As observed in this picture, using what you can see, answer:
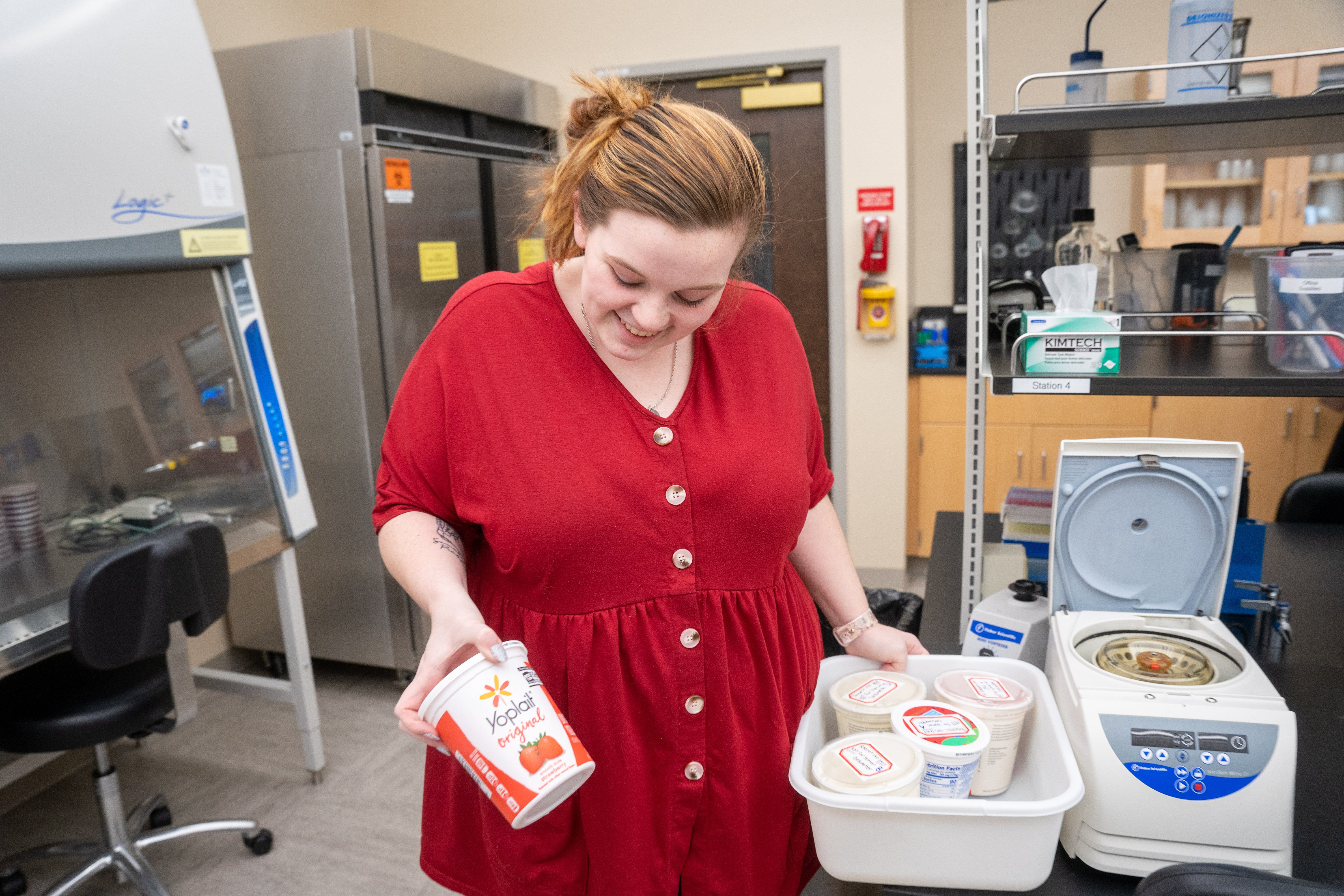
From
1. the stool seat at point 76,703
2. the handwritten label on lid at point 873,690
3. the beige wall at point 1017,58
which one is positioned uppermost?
the beige wall at point 1017,58

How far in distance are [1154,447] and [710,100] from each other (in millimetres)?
2773

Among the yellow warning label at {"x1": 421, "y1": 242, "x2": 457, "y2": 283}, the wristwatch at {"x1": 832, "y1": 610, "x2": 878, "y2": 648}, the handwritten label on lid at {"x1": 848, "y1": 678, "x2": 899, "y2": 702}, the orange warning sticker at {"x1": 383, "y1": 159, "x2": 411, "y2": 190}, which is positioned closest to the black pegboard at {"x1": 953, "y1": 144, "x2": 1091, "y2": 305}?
the yellow warning label at {"x1": 421, "y1": 242, "x2": 457, "y2": 283}

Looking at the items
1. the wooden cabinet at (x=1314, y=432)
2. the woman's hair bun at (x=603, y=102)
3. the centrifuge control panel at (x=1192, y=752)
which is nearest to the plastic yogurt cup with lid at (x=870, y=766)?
the centrifuge control panel at (x=1192, y=752)

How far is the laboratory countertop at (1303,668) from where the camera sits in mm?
942

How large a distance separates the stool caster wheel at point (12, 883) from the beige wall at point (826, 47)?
2.68 metres

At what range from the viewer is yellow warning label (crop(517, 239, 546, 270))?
3.25m

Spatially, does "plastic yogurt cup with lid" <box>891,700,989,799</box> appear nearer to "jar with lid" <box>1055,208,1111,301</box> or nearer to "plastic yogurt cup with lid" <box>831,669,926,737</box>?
"plastic yogurt cup with lid" <box>831,669,926,737</box>

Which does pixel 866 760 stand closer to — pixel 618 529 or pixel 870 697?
pixel 870 697

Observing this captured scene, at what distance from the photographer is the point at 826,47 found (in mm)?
3461

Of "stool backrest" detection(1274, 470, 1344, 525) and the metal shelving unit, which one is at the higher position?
the metal shelving unit

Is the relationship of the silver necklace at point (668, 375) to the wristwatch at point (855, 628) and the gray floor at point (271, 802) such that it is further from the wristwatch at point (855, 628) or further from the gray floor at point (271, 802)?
the gray floor at point (271, 802)

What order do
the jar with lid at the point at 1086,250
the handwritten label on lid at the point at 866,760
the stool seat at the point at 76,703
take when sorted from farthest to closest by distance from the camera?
1. the stool seat at the point at 76,703
2. the jar with lid at the point at 1086,250
3. the handwritten label on lid at the point at 866,760

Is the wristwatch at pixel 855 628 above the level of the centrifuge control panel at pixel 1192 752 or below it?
above

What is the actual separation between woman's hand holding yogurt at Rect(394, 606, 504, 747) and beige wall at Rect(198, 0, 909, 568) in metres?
2.97
